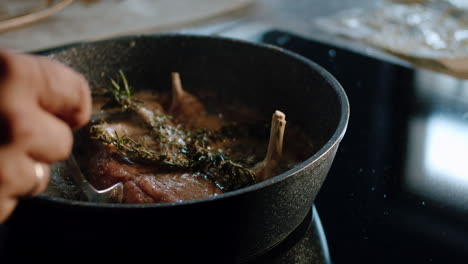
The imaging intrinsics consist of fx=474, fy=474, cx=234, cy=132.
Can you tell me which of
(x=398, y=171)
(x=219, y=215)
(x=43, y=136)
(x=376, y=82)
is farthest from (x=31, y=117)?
(x=376, y=82)

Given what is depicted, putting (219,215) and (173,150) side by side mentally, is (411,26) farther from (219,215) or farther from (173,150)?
(219,215)

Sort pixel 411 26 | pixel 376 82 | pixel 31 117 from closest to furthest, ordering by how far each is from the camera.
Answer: pixel 31 117 < pixel 376 82 < pixel 411 26

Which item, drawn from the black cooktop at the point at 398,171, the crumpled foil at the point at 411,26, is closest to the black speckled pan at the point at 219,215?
the black cooktop at the point at 398,171

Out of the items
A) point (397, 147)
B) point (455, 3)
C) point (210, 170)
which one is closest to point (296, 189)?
point (210, 170)

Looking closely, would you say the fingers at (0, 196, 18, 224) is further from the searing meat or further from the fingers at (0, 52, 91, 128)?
the searing meat

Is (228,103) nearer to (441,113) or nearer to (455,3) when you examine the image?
(441,113)

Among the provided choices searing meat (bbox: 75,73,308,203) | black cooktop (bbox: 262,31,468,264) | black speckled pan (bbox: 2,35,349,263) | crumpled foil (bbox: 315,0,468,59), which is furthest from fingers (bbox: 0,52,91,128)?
crumpled foil (bbox: 315,0,468,59)
